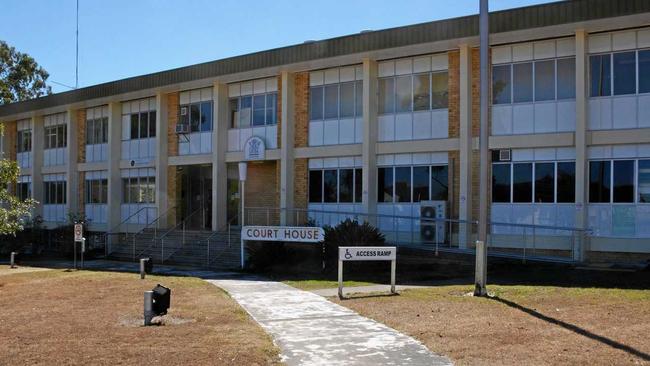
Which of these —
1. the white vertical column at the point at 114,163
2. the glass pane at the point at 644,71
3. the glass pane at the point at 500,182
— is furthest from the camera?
the white vertical column at the point at 114,163

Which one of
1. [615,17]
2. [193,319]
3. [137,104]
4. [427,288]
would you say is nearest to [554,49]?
[615,17]

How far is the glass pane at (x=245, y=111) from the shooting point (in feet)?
89.0

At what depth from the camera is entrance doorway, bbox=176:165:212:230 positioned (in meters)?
29.7

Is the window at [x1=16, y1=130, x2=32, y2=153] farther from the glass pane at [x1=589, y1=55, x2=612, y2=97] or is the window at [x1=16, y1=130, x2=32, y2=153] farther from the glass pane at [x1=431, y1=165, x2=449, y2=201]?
the glass pane at [x1=589, y1=55, x2=612, y2=97]

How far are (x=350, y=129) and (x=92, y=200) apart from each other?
16527 mm

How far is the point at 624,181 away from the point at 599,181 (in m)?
0.66

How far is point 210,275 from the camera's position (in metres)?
19.8

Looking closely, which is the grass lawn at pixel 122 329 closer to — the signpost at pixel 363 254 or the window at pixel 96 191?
the signpost at pixel 363 254

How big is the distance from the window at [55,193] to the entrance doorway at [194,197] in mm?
9637

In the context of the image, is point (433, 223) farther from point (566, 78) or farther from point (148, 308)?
point (148, 308)

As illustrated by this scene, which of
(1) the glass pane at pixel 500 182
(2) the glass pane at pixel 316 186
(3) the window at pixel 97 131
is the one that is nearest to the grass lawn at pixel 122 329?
(2) the glass pane at pixel 316 186

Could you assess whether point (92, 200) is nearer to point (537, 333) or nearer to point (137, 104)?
point (137, 104)

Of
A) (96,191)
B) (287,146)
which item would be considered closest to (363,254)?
(287,146)

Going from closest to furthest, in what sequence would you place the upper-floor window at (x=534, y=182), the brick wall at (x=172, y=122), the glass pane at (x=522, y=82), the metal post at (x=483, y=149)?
1. the metal post at (x=483, y=149)
2. the upper-floor window at (x=534, y=182)
3. the glass pane at (x=522, y=82)
4. the brick wall at (x=172, y=122)
